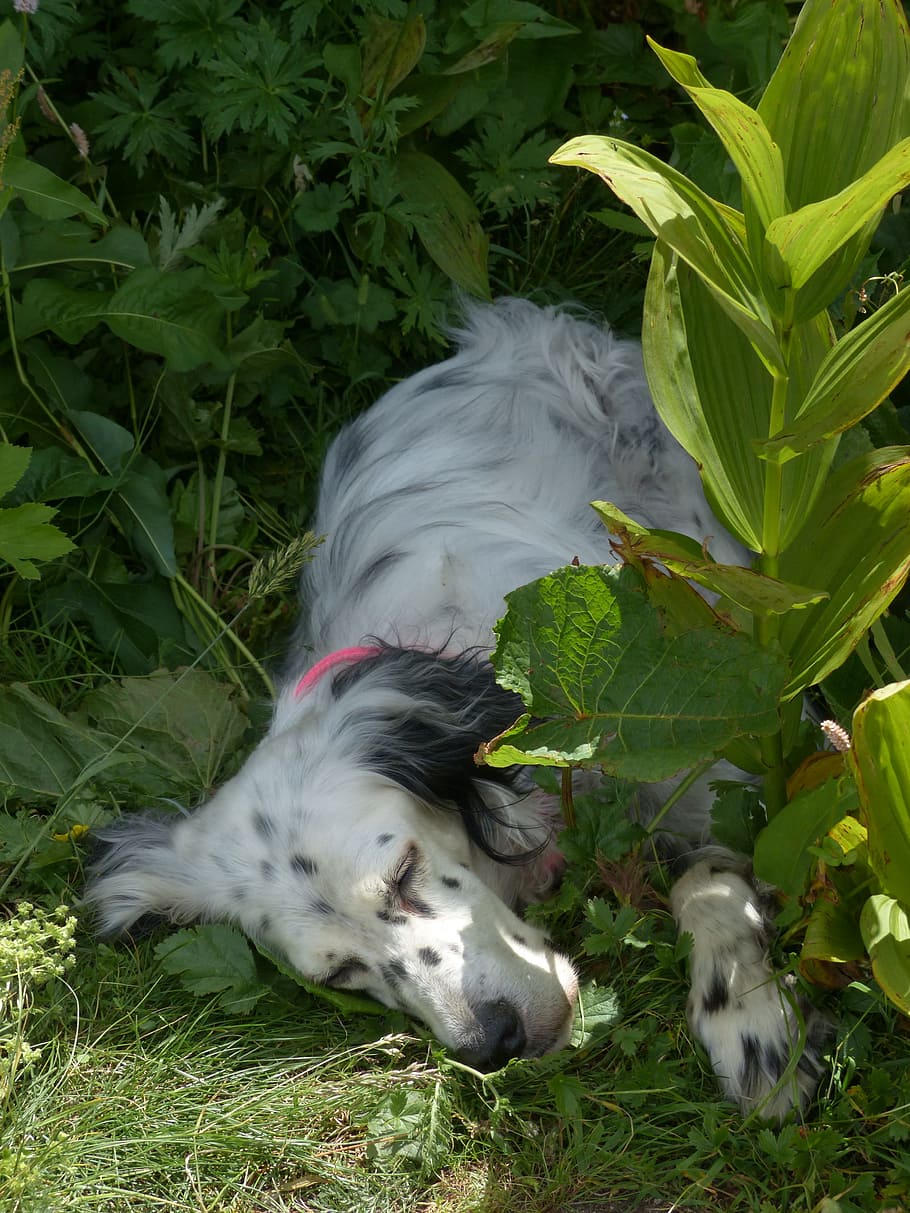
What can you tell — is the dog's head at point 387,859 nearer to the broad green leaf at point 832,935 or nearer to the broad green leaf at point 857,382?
the broad green leaf at point 832,935

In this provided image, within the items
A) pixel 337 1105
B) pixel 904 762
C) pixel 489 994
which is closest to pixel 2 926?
pixel 337 1105

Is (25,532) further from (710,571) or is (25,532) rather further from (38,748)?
(710,571)

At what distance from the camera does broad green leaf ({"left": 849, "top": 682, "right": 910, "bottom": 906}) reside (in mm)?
1951

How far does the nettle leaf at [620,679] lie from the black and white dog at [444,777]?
0.28 metres

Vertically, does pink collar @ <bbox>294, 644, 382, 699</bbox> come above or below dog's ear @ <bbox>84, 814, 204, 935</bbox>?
above

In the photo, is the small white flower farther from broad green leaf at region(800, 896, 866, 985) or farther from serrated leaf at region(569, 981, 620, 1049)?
serrated leaf at region(569, 981, 620, 1049)

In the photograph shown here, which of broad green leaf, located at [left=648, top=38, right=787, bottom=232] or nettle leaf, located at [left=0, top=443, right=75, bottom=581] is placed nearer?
broad green leaf, located at [left=648, top=38, right=787, bottom=232]

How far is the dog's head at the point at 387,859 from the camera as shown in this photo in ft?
8.13

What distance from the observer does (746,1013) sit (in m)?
2.41

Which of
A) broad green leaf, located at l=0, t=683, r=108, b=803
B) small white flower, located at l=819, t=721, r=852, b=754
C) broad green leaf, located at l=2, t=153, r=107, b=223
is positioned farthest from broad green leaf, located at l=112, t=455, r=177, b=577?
small white flower, located at l=819, t=721, r=852, b=754

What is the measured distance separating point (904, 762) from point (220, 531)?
7.67ft

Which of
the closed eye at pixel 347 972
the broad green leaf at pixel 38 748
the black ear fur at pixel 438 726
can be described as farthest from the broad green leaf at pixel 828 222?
the broad green leaf at pixel 38 748

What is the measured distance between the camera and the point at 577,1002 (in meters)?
2.55

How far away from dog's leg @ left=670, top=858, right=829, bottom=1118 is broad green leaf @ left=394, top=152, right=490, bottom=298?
1981 mm
